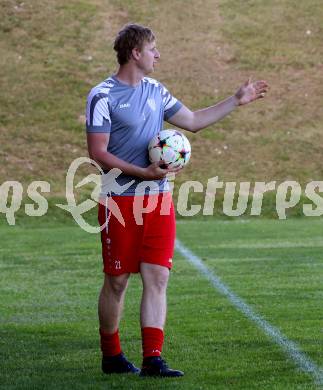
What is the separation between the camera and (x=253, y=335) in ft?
30.5

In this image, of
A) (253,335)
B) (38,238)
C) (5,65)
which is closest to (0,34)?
(5,65)

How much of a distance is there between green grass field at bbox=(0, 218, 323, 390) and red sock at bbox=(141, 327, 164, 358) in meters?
0.19

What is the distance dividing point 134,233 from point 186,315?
11.4 feet

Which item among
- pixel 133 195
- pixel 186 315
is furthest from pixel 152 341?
pixel 186 315

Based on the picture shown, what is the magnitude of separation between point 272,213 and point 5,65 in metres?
13.8

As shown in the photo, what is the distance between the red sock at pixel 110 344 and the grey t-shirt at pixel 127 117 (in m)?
0.95

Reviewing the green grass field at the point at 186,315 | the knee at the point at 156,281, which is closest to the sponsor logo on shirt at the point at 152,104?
the knee at the point at 156,281

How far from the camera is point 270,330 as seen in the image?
31.4 ft

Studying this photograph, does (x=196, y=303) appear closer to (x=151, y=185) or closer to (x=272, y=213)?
(x=151, y=185)

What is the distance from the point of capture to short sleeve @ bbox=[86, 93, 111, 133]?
7438 mm

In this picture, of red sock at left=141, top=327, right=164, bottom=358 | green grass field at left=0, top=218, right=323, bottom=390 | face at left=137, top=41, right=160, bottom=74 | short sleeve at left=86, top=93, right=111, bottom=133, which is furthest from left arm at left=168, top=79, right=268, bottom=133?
green grass field at left=0, top=218, right=323, bottom=390

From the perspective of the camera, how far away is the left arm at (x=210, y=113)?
314 inches

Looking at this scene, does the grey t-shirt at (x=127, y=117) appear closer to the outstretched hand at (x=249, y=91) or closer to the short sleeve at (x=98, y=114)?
the short sleeve at (x=98, y=114)

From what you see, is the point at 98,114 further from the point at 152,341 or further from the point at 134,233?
the point at 152,341
